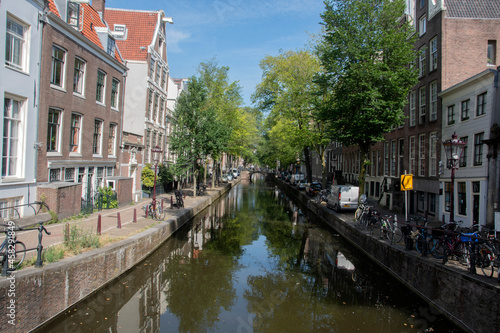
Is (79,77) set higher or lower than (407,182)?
higher

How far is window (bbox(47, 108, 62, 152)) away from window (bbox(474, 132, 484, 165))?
2124cm

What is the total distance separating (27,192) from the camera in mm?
13742

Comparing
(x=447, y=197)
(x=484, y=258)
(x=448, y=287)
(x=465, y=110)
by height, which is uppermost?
(x=465, y=110)

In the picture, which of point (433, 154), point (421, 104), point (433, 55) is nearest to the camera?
point (433, 154)

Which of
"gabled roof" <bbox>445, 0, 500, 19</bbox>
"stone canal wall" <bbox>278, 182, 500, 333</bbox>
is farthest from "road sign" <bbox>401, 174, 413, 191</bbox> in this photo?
"gabled roof" <bbox>445, 0, 500, 19</bbox>

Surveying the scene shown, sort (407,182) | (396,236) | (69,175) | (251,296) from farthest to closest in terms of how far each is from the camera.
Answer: (69,175) < (407,182) < (396,236) < (251,296)

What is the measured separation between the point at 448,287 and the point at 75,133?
61.1ft

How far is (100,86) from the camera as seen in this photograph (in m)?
21.1

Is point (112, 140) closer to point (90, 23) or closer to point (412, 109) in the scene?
point (90, 23)

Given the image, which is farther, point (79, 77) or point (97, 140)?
point (97, 140)

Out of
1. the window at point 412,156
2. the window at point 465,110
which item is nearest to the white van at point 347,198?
the window at point 412,156

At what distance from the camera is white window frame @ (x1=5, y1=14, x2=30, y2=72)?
1269 centimetres

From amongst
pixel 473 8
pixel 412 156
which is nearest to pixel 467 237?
pixel 412 156

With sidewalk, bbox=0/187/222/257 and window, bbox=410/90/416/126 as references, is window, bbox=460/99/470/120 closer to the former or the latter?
window, bbox=410/90/416/126
